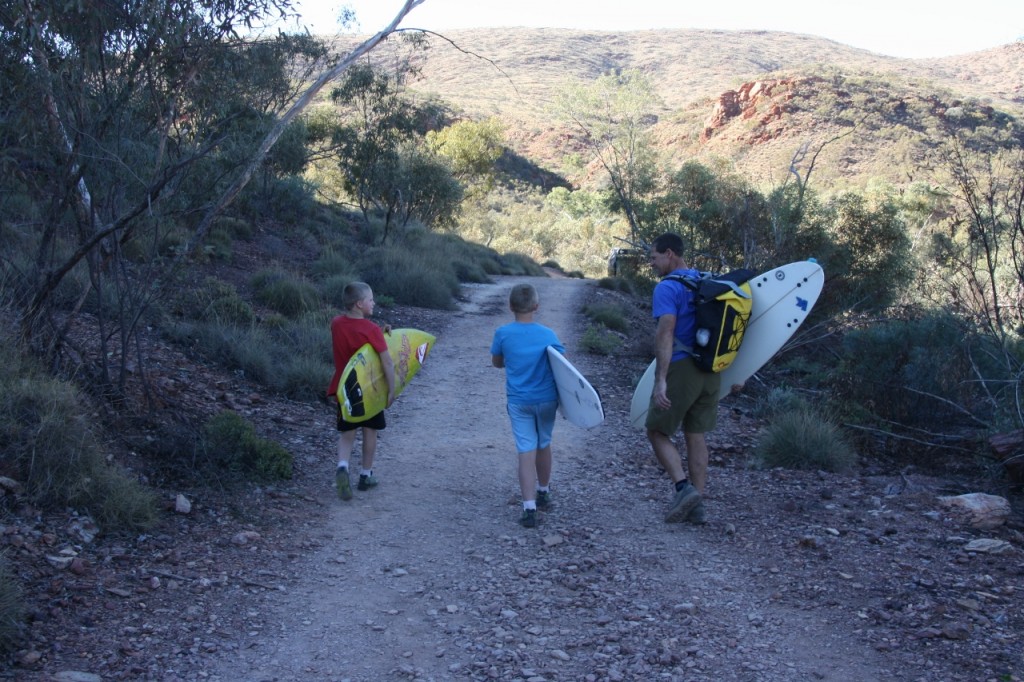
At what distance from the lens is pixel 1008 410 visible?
787 cm

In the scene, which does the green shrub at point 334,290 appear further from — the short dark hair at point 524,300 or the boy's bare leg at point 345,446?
the short dark hair at point 524,300

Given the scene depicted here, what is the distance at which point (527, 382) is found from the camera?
5668 millimetres

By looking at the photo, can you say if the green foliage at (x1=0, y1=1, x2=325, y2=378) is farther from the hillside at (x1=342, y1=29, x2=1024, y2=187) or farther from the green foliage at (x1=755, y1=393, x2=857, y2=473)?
the hillside at (x1=342, y1=29, x2=1024, y2=187)

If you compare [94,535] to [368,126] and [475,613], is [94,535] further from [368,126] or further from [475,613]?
[368,126]

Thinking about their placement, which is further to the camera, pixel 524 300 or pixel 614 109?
pixel 614 109

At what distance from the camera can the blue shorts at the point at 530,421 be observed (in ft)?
18.7

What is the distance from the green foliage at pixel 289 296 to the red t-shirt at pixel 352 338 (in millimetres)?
6362

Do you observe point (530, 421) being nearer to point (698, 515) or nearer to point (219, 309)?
point (698, 515)

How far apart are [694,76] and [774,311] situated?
105 m

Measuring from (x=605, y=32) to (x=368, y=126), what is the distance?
115 metres

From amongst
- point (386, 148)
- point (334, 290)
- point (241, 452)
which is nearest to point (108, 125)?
point (241, 452)

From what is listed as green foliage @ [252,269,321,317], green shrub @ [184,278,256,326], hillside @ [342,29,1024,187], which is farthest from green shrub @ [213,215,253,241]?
hillside @ [342,29,1024,187]

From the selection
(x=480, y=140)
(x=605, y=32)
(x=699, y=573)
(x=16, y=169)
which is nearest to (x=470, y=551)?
(x=699, y=573)

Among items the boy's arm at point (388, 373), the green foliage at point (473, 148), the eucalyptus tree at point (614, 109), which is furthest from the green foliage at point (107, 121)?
the green foliage at point (473, 148)
